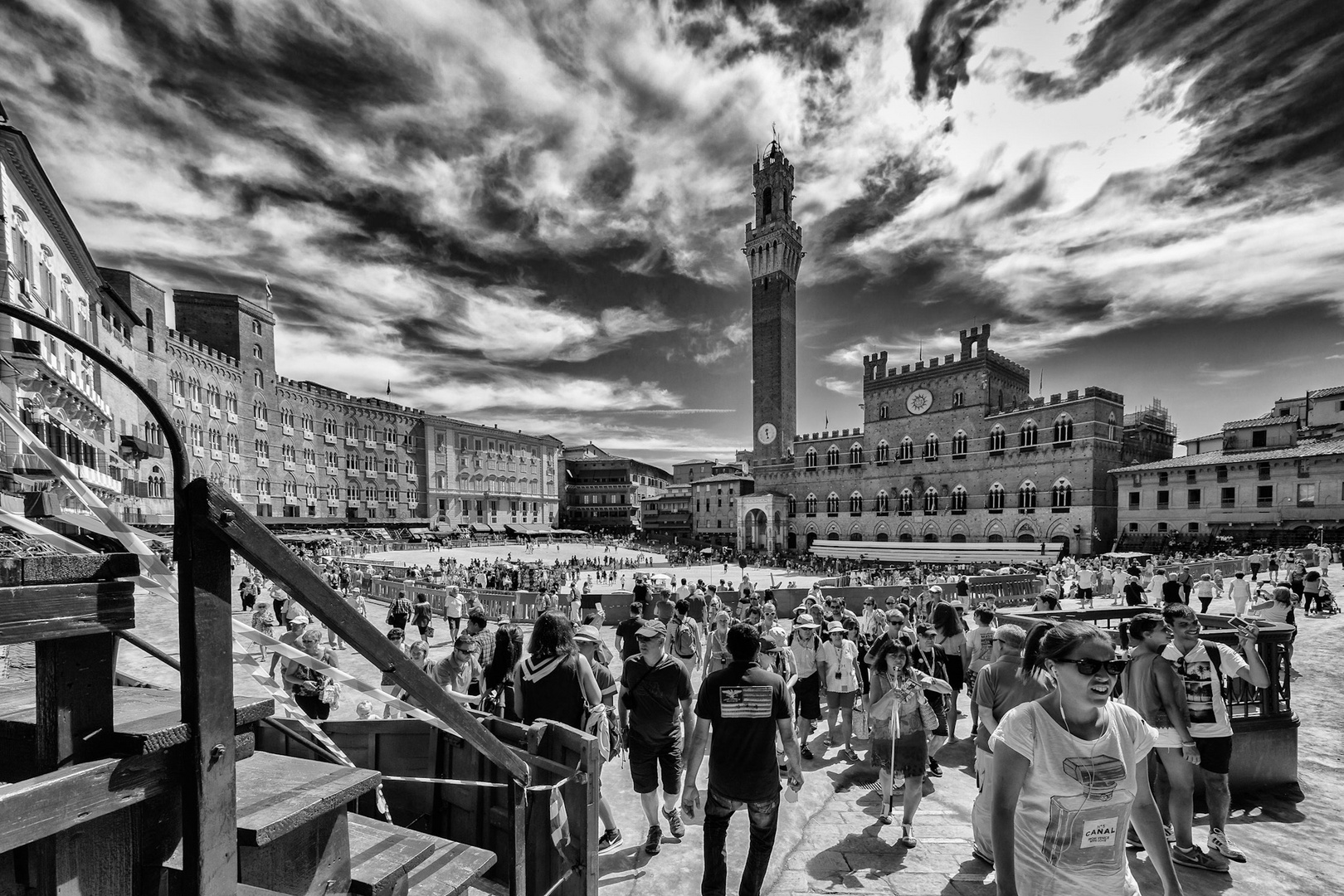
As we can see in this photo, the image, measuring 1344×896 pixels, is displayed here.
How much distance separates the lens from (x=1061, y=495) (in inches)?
1428

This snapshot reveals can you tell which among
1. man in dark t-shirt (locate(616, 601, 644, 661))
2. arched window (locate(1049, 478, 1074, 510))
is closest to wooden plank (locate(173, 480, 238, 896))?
man in dark t-shirt (locate(616, 601, 644, 661))

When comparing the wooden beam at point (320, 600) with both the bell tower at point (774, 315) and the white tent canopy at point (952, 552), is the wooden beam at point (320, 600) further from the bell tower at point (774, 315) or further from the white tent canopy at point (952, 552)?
the bell tower at point (774, 315)

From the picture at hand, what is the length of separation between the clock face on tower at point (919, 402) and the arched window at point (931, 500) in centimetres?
628

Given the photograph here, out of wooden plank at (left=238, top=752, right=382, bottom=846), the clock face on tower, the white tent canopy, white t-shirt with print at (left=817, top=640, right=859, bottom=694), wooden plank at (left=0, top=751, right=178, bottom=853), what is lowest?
the white tent canopy

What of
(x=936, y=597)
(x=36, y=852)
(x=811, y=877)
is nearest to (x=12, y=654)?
(x=36, y=852)

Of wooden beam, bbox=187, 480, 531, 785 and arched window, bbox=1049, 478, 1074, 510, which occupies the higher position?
wooden beam, bbox=187, 480, 531, 785

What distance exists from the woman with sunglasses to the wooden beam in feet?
6.89

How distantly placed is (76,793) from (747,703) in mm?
2804

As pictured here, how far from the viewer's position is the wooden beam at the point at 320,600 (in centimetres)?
126

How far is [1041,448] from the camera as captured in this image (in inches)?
1468

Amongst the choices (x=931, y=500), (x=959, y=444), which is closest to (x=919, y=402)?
(x=959, y=444)

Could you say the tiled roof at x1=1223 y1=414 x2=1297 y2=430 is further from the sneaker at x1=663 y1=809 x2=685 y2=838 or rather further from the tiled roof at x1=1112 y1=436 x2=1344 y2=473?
the sneaker at x1=663 y1=809 x2=685 y2=838

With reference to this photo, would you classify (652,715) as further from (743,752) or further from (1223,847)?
(1223,847)

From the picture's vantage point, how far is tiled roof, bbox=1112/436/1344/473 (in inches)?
1123
